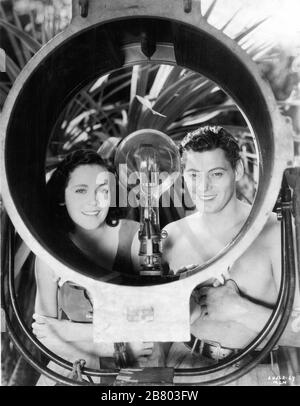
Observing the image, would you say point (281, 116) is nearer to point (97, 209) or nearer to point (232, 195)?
point (232, 195)

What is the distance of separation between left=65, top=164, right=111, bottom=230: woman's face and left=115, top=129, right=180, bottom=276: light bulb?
0.19 ft

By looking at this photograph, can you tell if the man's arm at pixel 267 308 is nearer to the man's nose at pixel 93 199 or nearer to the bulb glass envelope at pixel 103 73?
the bulb glass envelope at pixel 103 73

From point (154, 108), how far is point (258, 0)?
40 cm

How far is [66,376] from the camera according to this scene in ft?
4.72

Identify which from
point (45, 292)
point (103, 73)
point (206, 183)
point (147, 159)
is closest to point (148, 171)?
point (147, 159)

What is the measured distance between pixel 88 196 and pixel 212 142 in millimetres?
381

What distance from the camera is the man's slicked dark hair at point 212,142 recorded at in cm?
147

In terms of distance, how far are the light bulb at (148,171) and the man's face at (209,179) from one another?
4 centimetres

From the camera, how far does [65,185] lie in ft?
4.99

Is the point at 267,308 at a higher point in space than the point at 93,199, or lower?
lower

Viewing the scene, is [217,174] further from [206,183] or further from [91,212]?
[91,212]

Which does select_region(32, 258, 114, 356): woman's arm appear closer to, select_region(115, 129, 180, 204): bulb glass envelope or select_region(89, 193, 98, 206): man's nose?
select_region(89, 193, 98, 206): man's nose

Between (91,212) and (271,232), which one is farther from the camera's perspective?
(91,212)
